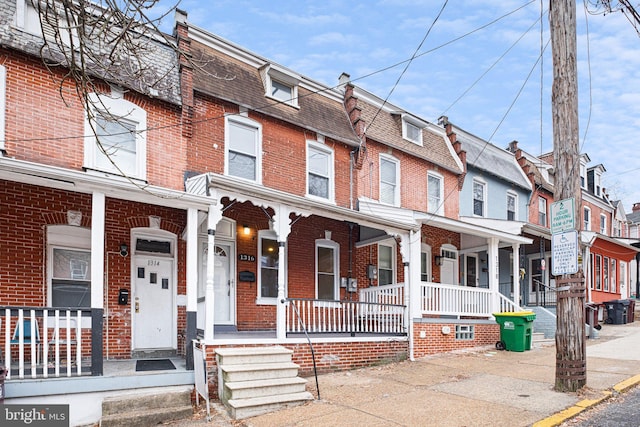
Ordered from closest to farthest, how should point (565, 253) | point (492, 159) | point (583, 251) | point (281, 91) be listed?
point (565, 253) < point (281, 91) < point (583, 251) < point (492, 159)

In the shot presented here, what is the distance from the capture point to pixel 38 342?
7.76m

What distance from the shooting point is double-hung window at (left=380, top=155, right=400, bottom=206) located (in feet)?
47.7

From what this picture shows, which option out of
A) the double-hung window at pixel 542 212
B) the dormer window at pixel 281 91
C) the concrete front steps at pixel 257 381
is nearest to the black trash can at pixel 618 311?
the double-hung window at pixel 542 212

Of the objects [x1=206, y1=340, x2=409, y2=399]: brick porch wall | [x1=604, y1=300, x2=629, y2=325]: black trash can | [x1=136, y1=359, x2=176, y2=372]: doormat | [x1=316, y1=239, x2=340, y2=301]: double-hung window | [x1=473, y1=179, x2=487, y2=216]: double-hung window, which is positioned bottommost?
[x1=604, y1=300, x2=629, y2=325]: black trash can

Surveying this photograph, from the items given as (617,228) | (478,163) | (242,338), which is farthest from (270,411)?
(617,228)

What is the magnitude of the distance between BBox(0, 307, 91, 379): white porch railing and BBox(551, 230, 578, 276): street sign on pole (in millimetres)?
7333

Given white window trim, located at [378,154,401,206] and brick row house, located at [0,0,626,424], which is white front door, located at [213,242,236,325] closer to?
brick row house, located at [0,0,626,424]

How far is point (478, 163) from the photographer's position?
17.6m

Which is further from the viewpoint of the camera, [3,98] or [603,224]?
[603,224]

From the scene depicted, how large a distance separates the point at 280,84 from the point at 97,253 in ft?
23.4

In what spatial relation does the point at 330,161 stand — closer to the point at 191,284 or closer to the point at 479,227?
the point at 479,227

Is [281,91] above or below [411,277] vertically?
above

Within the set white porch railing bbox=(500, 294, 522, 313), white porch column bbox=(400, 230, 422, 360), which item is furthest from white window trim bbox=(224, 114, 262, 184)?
white porch railing bbox=(500, 294, 522, 313)

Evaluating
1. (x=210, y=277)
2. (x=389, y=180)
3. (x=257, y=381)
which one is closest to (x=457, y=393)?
(x=257, y=381)
